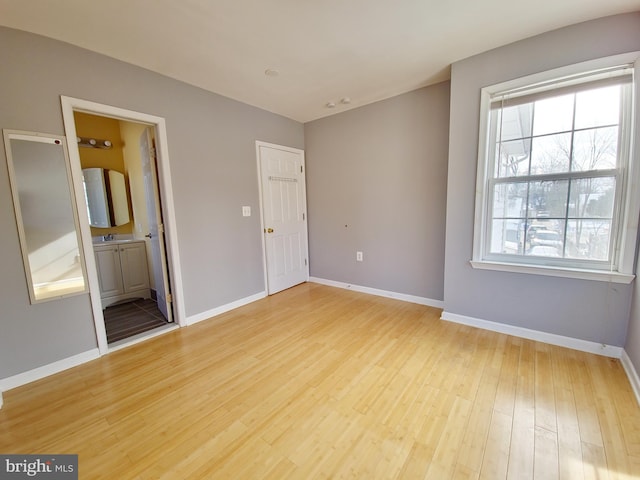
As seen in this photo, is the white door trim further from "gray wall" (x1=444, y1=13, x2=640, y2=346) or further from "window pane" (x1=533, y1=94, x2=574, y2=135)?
"window pane" (x1=533, y1=94, x2=574, y2=135)

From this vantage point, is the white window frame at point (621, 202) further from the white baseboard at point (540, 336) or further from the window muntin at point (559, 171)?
the white baseboard at point (540, 336)

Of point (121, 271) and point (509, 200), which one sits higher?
point (509, 200)

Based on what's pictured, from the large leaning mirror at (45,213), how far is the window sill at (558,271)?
3.59 metres

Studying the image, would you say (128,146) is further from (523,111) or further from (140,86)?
(523,111)

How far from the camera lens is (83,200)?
83.9 inches

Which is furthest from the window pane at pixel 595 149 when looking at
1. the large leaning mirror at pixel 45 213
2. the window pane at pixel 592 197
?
the large leaning mirror at pixel 45 213

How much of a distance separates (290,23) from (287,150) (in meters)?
1.98

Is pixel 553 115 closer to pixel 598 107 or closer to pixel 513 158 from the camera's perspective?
pixel 598 107

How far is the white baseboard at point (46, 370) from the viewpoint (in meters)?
1.87

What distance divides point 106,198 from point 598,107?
5.51 meters

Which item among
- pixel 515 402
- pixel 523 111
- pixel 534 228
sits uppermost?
pixel 523 111

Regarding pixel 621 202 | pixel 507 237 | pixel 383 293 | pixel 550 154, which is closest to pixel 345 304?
pixel 383 293

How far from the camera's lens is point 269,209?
3.61 m

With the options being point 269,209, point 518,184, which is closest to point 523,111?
point 518,184
